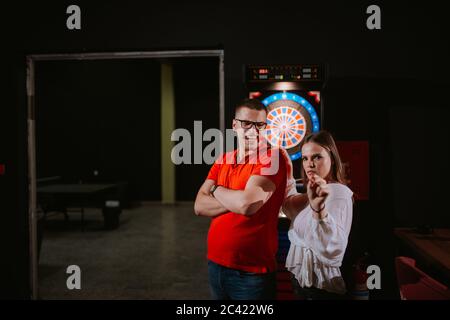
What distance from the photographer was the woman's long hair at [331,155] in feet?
7.60

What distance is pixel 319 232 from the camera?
2.25 meters

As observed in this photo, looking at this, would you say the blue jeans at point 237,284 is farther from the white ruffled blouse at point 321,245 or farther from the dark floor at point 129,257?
the dark floor at point 129,257

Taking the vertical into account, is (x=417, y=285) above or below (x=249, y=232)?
below

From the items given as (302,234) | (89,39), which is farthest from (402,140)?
(89,39)

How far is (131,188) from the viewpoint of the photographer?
8.79 m

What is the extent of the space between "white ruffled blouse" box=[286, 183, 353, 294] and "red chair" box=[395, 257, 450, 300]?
339 millimetres

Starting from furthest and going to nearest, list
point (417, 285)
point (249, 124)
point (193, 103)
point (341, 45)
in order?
point (193, 103)
point (341, 45)
point (249, 124)
point (417, 285)

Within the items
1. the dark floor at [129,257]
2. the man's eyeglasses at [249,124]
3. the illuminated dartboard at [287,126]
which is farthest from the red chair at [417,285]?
the dark floor at [129,257]

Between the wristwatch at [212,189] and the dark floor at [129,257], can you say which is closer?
the wristwatch at [212,189]

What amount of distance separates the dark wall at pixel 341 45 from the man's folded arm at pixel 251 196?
3.62ft

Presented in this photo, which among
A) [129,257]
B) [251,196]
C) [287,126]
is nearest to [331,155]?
[287,126]

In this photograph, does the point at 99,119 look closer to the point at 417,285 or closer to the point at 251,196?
the point at 251,196

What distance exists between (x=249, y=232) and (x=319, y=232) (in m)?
0.53

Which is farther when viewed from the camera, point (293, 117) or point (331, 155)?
point (293, 117)
